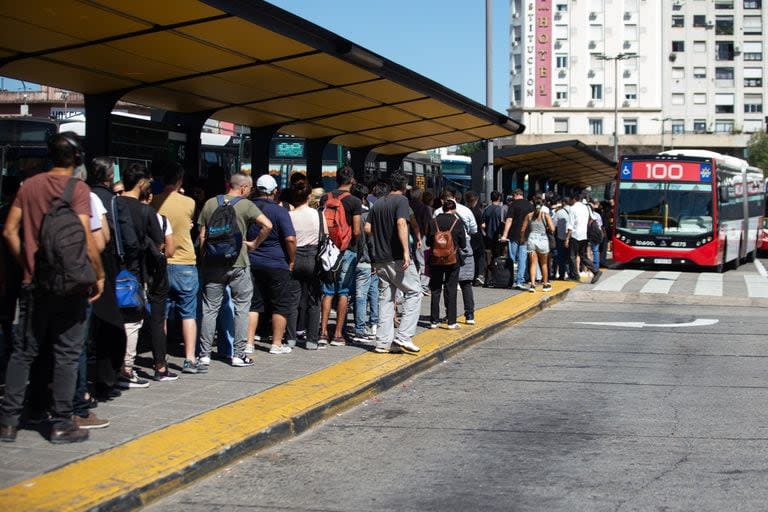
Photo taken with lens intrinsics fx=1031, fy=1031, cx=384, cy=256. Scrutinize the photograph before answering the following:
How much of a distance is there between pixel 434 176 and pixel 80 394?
90.6 ft

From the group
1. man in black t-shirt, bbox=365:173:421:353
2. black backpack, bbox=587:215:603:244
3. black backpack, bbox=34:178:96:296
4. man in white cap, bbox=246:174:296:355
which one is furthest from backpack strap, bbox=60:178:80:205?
black backpack, bbox=587:215:603:244

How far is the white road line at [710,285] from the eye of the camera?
19.5 m

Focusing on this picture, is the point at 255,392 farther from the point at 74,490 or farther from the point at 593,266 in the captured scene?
the point at 593,266

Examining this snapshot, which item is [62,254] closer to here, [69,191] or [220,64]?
[69,191]

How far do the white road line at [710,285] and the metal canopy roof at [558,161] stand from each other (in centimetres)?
484

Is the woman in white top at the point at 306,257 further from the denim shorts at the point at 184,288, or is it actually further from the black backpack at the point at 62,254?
the black backpack at the point at 62,254

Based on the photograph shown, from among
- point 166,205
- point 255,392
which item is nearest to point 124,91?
point 166,205

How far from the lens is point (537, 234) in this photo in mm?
17891

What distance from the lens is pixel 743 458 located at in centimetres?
641

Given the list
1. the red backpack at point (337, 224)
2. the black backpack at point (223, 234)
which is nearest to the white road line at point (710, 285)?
the red backpack at point (337, 224)

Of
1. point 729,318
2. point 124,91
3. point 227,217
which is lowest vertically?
point 729,318

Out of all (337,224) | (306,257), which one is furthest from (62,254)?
(337,224)

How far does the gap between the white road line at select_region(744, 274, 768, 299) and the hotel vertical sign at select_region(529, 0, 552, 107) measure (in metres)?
75.5

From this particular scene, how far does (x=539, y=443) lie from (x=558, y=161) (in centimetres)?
2474
